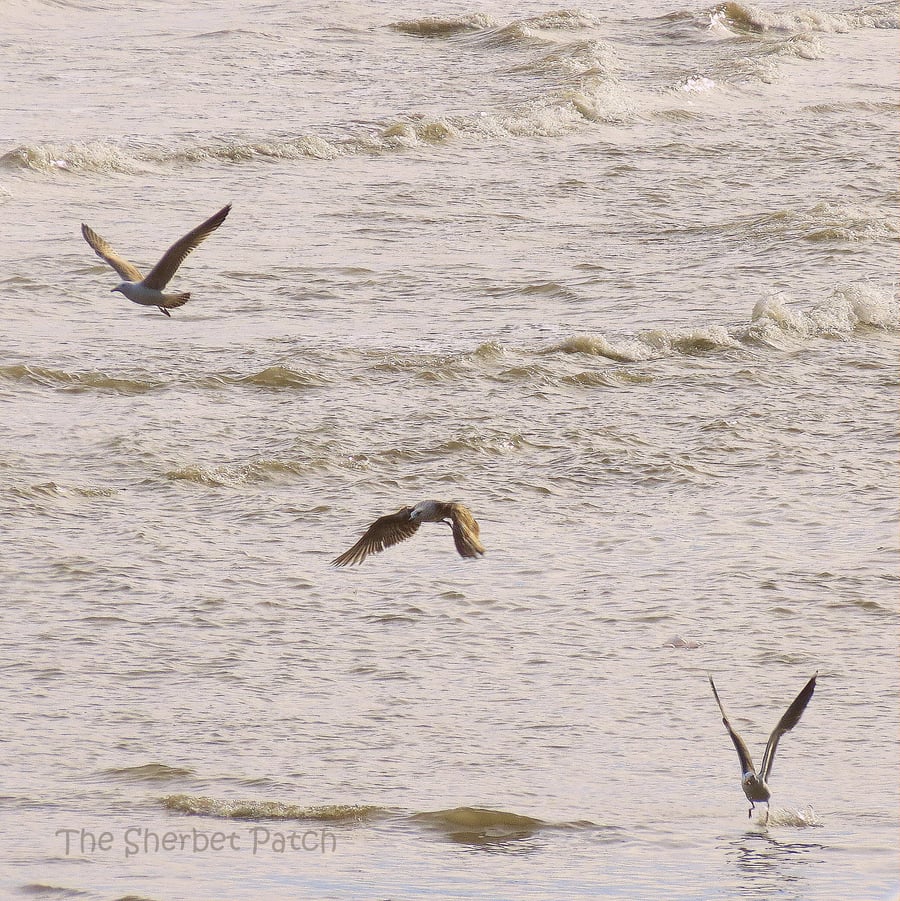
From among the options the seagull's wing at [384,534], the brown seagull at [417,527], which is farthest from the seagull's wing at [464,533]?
the seagull's wing at [384,534]

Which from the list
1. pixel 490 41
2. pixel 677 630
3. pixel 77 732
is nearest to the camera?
pixel 77 732

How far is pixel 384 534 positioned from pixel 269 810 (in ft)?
3.44

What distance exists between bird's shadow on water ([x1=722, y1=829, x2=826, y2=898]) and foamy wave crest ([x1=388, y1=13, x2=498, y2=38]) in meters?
16.6

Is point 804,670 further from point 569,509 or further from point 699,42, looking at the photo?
point 699,42

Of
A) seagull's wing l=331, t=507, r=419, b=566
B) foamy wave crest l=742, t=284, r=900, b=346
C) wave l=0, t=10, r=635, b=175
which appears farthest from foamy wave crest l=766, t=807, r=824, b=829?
wave l=0, t=10, r=635, b=175

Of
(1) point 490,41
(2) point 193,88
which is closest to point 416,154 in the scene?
(2) point 193,88

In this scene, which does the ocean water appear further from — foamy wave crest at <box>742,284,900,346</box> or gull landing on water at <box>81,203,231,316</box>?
gull landing on water at <box>81,203,231,316</box>

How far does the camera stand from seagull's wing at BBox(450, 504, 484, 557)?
16.3ft

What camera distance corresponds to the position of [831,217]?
1243 cm

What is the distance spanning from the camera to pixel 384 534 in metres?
5.50

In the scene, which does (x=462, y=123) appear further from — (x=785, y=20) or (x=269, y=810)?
(x=269, y=810)

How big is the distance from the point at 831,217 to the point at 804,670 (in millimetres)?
7160

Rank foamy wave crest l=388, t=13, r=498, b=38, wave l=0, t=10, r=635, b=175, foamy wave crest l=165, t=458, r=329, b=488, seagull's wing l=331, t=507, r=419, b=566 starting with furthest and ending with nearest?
1. foamy wave crest l=388, t=13, r=498, b=38
2. wave l=0, t=10, r=635, b=175
3. foamy wave crest l=165, t=458, r=329, b=488
4. seagull's wing l=331, t=507, r=419, b=566

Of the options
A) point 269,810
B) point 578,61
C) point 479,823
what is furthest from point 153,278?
point 578,61
